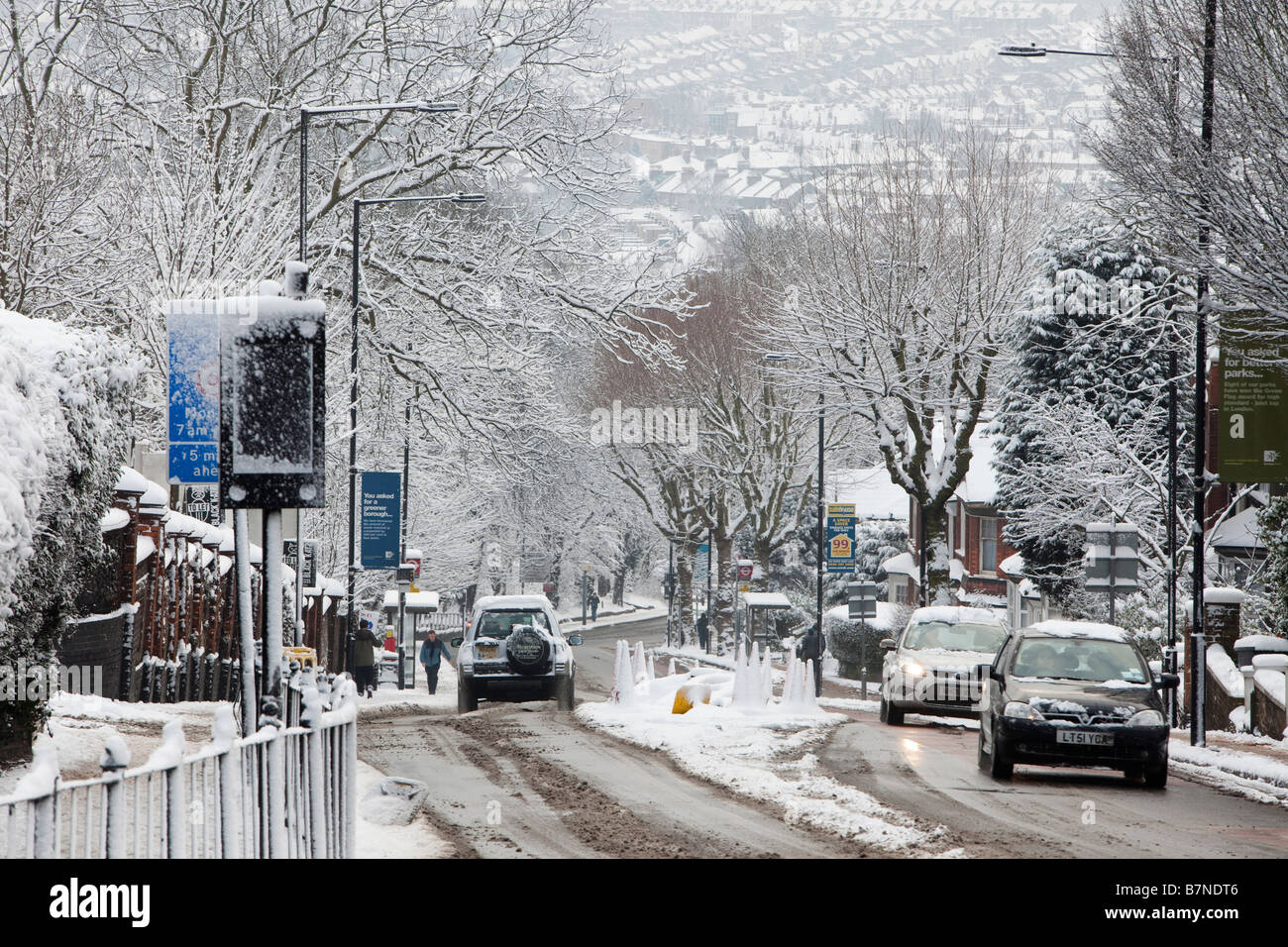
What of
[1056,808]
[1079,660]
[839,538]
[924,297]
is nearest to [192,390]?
[1056,808]

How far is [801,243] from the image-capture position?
50.3 meters

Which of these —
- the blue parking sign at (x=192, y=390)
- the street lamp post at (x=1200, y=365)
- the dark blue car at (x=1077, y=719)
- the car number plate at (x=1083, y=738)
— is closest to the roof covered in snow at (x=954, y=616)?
the street lamp post at (x=1200, y=365)

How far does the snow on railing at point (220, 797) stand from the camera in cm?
546

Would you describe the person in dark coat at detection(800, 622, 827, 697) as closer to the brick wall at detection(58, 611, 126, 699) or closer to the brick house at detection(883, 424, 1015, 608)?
the brick house at detection(883, 424, 1015, 608)

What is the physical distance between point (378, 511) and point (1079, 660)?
20.1 m

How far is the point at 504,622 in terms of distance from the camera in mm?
25562

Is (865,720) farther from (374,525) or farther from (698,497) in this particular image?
(698,497)

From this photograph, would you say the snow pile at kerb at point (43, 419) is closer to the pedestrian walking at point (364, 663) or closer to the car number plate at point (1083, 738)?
the car number plate at point (1083, 738)

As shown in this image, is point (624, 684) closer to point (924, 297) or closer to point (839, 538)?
point (924, 297)

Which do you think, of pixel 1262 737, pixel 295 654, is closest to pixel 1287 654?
pixel 1262 737

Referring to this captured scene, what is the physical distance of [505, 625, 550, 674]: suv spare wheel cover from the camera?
24719 mm

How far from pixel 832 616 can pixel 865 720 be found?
115 ft

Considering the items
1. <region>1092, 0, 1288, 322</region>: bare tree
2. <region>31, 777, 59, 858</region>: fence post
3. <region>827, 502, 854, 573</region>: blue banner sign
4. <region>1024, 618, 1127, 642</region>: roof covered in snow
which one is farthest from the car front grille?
<region>827, 502, 854, 573</region>: blue banner sign

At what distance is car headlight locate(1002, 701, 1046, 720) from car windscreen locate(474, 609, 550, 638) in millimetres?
10753
